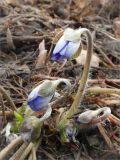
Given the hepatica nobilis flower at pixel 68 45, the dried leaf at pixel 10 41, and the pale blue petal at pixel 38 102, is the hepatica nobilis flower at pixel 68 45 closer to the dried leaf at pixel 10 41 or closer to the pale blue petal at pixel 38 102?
Answer: the pale blue petal at pixel 38 102

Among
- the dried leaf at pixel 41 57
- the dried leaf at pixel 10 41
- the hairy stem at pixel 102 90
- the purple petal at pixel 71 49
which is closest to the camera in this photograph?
the purple petal at pixel 71 49

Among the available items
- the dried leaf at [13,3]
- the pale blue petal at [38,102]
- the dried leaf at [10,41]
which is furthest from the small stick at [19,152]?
the dried leaf at [13,3]

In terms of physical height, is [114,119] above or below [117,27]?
below

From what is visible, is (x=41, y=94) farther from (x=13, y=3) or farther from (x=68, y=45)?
(x=13, y=3)

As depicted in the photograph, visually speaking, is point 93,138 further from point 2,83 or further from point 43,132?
point 2,83

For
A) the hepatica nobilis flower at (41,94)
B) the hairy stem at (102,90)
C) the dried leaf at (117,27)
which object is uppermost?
the hepatica nobilis flower at (41,94)

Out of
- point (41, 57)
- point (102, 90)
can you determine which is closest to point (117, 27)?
point (41, 57)

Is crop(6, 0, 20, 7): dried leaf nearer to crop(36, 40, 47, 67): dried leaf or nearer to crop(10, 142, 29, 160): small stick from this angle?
crop(36, 40, 47, 67): dried leaf
